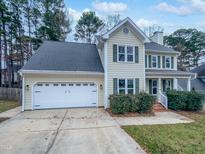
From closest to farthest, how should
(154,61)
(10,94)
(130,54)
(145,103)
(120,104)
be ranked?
(120,104), (145,103), (130,54), (154,61), (10,94)

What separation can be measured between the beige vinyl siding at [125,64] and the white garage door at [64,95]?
1769mm

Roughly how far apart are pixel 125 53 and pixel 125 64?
0.89 m

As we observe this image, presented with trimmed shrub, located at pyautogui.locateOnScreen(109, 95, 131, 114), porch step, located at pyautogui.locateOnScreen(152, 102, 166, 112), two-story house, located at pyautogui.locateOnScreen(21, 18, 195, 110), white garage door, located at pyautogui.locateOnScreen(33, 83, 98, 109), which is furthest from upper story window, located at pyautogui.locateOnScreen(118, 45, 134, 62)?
porch step, located at pyautogui.locateOnScreen(152, 102, 166, 112)

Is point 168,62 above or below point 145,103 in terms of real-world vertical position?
above

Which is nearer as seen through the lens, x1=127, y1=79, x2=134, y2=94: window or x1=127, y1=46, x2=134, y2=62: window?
x1=127, y1=79, x2=134, y2=94: window

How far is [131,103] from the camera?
1191cm

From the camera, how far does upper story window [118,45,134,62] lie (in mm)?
13945

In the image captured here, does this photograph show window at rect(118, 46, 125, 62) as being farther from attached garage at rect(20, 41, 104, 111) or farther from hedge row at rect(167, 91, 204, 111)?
hedge row at rect(167, 91, 204, 111)

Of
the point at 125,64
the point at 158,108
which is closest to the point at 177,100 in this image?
the point at 158,108

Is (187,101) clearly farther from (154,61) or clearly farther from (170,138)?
(170,138)

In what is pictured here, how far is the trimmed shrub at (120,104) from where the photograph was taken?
1157 centimetres

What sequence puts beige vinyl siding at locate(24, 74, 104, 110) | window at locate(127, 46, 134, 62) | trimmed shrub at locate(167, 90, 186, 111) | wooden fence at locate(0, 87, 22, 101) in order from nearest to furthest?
beige vinyl siding at locate(24, 74, 104, 110), trimmed shrub at locate(167, 90, 186, 111), window at locate(127, 46, 134, 62), wooden fence at locate(0, 87, 22, 101)

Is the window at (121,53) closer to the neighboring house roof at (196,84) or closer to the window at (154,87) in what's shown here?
the window at (154,87)

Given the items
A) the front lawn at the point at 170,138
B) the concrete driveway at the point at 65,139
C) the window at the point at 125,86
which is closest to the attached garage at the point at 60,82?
the window at the point at 125,86
